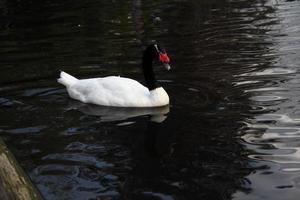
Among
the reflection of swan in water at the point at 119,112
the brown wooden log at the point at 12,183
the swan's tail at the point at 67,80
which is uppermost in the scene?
the brown wooden log at the point at 12,183

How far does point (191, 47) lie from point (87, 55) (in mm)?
2813

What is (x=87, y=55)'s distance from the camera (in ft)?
56.1

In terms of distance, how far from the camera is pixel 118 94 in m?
12.4

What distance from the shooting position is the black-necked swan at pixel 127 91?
12.2m

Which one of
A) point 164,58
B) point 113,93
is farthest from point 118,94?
point 164,58

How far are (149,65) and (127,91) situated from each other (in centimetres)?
74

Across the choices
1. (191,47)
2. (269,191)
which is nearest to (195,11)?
(191,47)

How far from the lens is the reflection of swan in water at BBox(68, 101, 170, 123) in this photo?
1176cm

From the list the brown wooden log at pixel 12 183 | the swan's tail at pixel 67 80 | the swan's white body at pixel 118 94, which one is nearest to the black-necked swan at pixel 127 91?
the swan's white body at pixel 118 94

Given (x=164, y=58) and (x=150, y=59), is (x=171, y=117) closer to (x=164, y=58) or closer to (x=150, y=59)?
(x=164, y=58)

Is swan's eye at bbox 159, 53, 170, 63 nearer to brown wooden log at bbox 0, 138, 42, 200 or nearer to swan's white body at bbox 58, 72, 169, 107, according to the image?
swan's white body at bbox 58, 72, 169, 107

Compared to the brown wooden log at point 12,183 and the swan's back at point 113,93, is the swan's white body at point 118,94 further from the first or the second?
the brown wooden log at point 12,183

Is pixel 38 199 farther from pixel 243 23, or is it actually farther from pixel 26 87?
pixel 243 23

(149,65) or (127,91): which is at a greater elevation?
(149,65)
